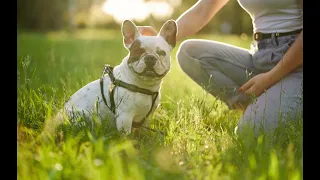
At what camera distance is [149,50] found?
137 centimetres

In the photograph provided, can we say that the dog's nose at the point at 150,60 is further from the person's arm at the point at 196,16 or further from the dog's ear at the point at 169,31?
the person's arm at the point at 196,16

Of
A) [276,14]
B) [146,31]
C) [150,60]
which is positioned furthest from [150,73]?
[276,14]

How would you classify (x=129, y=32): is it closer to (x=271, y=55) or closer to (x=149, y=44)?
(x=149, y=44)

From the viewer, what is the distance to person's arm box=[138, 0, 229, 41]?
165 centimetres

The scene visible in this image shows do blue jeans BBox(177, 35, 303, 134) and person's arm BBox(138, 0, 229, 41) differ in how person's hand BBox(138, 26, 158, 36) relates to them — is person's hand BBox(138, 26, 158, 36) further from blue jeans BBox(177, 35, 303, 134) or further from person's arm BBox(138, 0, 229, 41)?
blue jeans BBox(177, 35, 303, 134)

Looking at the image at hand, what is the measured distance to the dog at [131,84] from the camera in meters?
1.37

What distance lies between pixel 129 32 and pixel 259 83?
1.45 feet

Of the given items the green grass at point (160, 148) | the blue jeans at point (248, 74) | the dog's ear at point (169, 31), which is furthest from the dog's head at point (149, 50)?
the blue jeans at point (248, 74)

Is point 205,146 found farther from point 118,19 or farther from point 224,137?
point 118,19

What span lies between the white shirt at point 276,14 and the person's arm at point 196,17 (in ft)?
0.36

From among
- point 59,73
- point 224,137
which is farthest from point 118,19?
point 59,73

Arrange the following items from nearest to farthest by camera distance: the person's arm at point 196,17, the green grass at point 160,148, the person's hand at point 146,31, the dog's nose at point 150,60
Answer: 1. the green grass at point 160,148
2. the dog's nose at point 150,60
3. the person's hand at point 146,31
4. the person's arm at point 196,17

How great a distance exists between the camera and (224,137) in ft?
4.51

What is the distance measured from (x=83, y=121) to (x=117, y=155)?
0.26 metres
